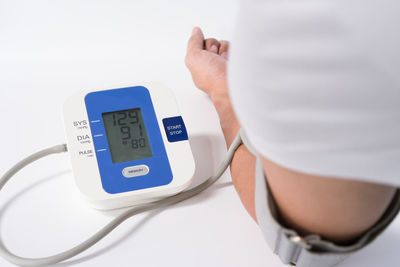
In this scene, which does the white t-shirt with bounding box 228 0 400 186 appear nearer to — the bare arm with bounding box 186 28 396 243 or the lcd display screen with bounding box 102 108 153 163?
the bare arm with bounding box 186 28 396 243

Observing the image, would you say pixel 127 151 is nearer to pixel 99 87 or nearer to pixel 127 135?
pixel 127 135

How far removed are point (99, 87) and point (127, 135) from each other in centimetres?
18

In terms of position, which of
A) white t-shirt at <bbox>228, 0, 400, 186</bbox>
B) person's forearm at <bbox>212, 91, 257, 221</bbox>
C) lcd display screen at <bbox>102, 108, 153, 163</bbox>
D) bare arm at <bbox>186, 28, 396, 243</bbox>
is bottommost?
person's forearm at <bbox>212, 91, 257, 221</bbox>

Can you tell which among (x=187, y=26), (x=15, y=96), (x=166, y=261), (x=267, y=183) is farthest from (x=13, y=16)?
(x=267, y=183)

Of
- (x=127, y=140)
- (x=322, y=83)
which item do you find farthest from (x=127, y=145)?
(x=322, y=83)

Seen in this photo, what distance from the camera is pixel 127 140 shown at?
946mm

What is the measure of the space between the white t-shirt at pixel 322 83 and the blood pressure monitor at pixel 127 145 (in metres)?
0.40

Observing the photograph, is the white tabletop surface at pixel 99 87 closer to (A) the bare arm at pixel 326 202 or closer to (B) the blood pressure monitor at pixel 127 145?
(B) the blood pressure monitor at pixel 127 145

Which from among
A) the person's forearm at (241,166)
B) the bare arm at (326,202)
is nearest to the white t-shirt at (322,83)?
the bare arm at (326,202)

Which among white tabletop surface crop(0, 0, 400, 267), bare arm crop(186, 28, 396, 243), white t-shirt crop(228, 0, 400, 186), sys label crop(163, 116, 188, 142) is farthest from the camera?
sys label crop(163, 116, 188, 142)

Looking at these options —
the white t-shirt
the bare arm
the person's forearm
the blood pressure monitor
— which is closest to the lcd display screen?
the blood pressure monitor

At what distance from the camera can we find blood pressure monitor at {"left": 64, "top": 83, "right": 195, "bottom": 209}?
0.89 meters

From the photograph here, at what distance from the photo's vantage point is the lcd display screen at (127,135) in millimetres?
934

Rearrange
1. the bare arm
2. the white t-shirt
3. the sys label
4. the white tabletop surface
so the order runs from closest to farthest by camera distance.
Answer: the white t-shirt
the bare arm
the white tabletop surface
the sys label
